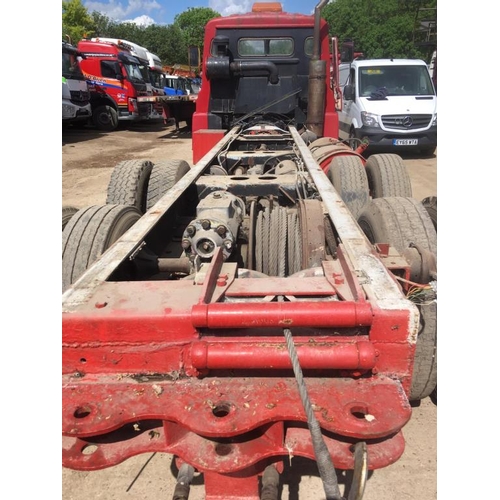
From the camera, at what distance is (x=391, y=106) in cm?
990

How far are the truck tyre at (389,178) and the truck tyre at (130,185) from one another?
2178mm

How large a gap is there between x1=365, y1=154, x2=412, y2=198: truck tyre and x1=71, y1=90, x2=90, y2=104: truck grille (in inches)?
544

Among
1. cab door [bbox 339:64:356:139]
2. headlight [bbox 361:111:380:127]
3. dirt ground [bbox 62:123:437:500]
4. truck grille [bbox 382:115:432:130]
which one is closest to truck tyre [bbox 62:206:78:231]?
dirt ground [bbox 62:123:437:500]

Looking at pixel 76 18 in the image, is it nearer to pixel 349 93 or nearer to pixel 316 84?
pixel 349 93

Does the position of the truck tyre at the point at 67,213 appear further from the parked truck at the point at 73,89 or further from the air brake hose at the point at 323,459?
the parked truck at the point at 73,89

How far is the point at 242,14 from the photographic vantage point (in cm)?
614

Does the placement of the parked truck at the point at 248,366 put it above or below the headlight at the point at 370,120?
below

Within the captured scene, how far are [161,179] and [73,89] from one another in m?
13.3

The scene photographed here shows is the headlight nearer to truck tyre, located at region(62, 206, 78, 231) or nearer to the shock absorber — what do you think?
truck tyre, located at region(62, 206, 78, 231)

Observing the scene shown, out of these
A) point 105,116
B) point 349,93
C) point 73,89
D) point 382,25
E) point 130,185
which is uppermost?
point 382,25

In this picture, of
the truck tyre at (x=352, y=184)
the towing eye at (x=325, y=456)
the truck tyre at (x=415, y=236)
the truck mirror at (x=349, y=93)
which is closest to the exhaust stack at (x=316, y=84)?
the truck tyre at (x=352, y=184)

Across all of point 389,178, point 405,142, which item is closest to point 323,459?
point 389,178

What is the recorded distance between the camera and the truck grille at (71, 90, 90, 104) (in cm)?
1515

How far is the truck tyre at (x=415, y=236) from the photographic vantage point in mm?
2037
